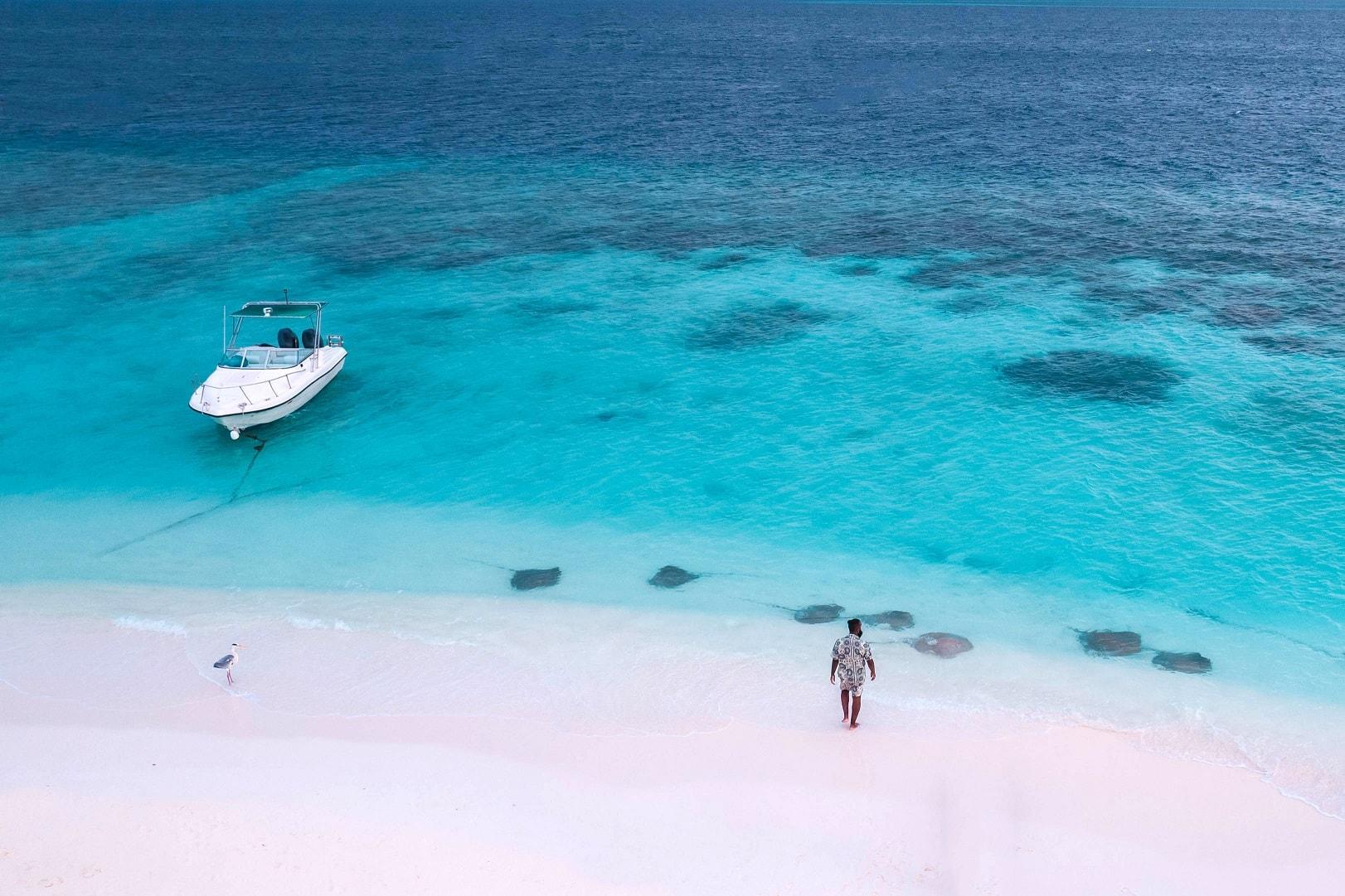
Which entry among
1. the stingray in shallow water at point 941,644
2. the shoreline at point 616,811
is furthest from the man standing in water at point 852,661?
the stingray in shallow water at point 941,644

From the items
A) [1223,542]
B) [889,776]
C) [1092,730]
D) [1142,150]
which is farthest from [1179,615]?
[1142,150]

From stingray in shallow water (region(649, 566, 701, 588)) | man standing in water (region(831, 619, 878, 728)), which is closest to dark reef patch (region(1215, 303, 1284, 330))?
stingray in shallow water (region(649, 566, 701, 588))

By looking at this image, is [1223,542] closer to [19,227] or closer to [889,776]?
[889,776]

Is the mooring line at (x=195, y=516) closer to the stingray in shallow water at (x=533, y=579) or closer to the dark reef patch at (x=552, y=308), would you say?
the stingray in shallow water at (x=533, y=579)

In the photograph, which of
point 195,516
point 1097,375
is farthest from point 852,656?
point 1097,375

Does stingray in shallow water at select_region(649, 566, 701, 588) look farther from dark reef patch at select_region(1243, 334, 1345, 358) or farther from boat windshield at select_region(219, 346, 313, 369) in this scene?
dark reef patch at select_region(1243, 334, 1345, 358)

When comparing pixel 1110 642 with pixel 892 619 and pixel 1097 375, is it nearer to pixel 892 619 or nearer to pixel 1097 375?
pixel 892 619
